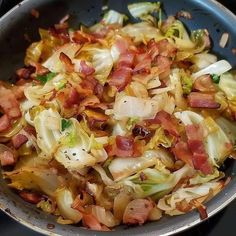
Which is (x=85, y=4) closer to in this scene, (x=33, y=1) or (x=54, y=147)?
(x=33, y=1)

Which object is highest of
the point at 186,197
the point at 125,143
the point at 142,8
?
the point at 142,8

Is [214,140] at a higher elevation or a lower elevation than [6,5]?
lower

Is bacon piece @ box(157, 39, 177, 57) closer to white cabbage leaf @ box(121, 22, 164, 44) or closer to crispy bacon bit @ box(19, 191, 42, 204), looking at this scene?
white cabbage leaf @ box(121, 22, 164, 44)

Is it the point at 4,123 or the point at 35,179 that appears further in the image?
the point at 4,123

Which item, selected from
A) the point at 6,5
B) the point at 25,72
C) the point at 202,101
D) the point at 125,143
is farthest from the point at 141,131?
the point at 6,5

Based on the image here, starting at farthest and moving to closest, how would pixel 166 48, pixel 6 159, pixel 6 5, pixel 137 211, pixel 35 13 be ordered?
pixel 6 5
pixel 35 13
pixel 166 48
pixel 6 159
pixel 137 211

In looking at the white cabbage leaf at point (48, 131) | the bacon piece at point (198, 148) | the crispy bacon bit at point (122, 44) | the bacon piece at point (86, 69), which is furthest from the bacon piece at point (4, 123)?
the bacon piece at point (198, 148)

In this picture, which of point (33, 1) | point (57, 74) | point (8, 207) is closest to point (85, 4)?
point (33, 1)

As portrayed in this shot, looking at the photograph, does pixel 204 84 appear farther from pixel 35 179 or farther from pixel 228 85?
pixel 35 179
